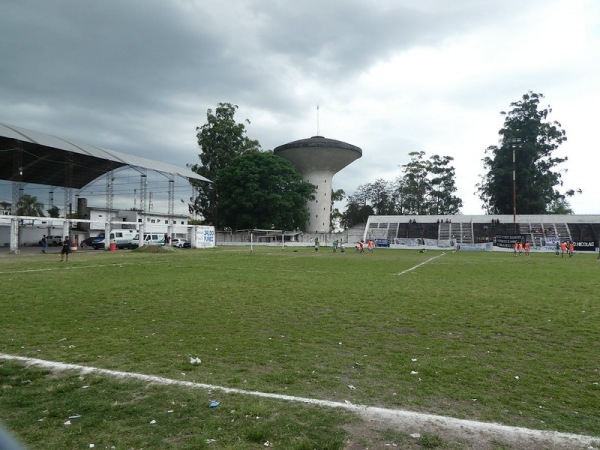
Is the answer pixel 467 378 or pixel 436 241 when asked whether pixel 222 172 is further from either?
pixel 467 378

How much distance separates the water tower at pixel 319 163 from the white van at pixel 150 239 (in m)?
36.3

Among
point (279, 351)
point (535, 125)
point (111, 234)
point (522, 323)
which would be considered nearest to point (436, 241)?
point (535, 125)

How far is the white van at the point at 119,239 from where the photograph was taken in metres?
43.8

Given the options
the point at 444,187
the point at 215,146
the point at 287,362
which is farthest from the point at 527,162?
the point at 287,362

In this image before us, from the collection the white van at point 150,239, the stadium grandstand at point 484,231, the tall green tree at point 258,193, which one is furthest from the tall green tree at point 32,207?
the stadium grandstand at point 484,231

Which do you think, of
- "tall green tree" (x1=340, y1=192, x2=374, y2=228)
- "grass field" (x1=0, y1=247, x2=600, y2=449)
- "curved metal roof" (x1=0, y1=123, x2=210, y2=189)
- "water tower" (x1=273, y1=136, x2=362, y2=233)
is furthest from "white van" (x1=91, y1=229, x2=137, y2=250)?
"tall green tree" (x1=340, y1=192, x2=374, y2=228)

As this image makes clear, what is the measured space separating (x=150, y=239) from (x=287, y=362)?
44296 millimetres

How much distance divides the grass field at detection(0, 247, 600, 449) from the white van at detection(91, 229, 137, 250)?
33.5m

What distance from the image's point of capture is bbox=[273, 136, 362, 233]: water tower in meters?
76.5

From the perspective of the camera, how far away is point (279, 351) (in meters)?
6.53

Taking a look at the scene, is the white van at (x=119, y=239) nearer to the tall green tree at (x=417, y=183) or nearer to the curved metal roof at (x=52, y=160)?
the curved metal roof at (x=52, y=160)

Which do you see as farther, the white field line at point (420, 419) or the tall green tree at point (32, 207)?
the tall green tree at point (32, 207)

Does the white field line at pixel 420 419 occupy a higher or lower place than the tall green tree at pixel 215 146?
lower

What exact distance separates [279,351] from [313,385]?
1561 millimetres
